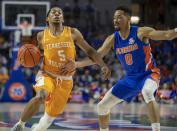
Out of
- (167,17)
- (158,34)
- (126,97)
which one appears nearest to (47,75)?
(126,97)

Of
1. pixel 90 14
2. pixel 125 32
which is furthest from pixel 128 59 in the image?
pixel 90 14

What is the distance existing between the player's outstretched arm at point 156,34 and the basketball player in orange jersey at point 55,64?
0.77 meters

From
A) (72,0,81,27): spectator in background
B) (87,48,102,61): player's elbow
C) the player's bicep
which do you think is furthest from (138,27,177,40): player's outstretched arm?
(72,0,81,27): spectator in background

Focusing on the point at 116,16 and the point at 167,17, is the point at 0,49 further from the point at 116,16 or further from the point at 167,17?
the point at 116,16

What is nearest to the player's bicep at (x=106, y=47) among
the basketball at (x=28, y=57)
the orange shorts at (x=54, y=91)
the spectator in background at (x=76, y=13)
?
the orange shorts at (x=54, y=91)

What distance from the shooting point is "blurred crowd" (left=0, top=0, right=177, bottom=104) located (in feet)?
49.8

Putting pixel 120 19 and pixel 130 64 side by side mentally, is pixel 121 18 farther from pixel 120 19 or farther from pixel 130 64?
pixel 130 64

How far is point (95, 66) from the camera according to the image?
16.7 metres

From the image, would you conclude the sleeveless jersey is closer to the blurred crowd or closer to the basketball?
the basketball

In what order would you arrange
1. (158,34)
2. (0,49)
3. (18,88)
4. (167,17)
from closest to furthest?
1. (158,34)
2. (18,88)
3. (0,49)
4. (167,17)

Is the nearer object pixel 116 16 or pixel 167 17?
pixel 116 16

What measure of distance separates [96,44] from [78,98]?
4544 mm

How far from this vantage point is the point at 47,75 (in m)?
5.35

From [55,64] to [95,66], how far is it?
37.2ft
